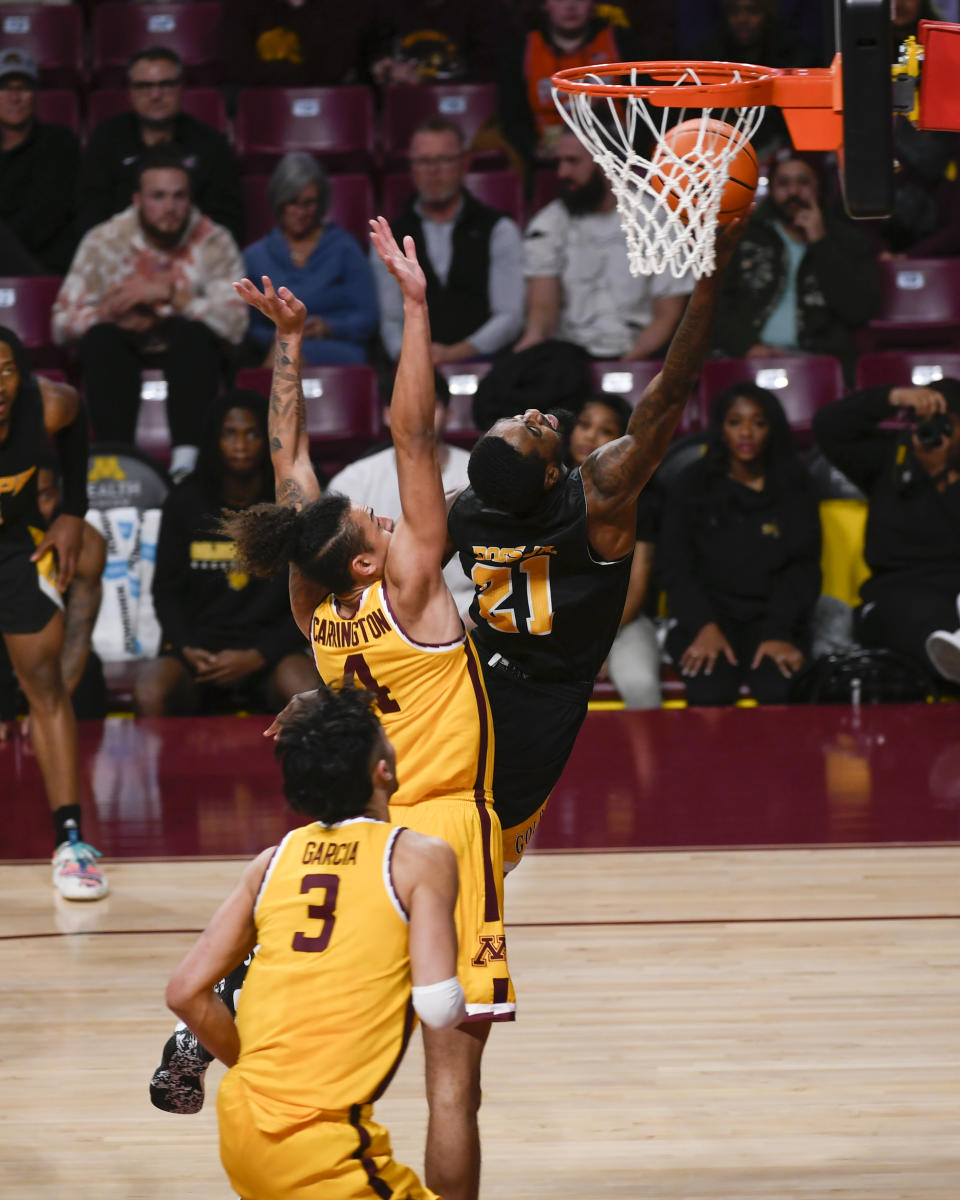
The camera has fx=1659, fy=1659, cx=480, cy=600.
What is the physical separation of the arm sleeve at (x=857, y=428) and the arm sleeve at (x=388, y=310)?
89.9 inches

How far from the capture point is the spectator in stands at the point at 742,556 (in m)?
7.21

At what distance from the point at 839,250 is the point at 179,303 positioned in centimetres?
327

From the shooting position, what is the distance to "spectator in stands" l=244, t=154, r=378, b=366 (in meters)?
8.33

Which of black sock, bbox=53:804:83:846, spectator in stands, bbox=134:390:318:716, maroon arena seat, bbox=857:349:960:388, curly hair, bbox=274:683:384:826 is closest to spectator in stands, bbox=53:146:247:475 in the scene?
spectator in stands, bbox=134:390:318:716

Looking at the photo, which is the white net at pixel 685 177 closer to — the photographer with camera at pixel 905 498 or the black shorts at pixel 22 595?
the black shorts at pixel 22 595

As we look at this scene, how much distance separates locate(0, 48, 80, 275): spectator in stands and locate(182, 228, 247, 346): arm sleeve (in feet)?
3.81

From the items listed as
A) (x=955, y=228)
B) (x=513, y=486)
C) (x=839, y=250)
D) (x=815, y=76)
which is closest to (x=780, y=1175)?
(x=513, y=486)

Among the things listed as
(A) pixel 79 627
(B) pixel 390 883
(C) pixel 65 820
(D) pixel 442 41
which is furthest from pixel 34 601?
(D) pixel 442 41

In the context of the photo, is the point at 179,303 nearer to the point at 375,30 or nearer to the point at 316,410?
the point at 316,410

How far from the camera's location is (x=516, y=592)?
3.67 m

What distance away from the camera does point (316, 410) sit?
8.10m

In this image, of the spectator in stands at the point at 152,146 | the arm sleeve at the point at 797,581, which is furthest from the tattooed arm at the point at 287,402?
the spectator in stands at the point at 152,146

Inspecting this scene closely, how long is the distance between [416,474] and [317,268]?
5375 mm

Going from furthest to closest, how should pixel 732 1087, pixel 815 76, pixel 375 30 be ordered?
pixel 375 30
pixel 732 1087
pixel 815 76
